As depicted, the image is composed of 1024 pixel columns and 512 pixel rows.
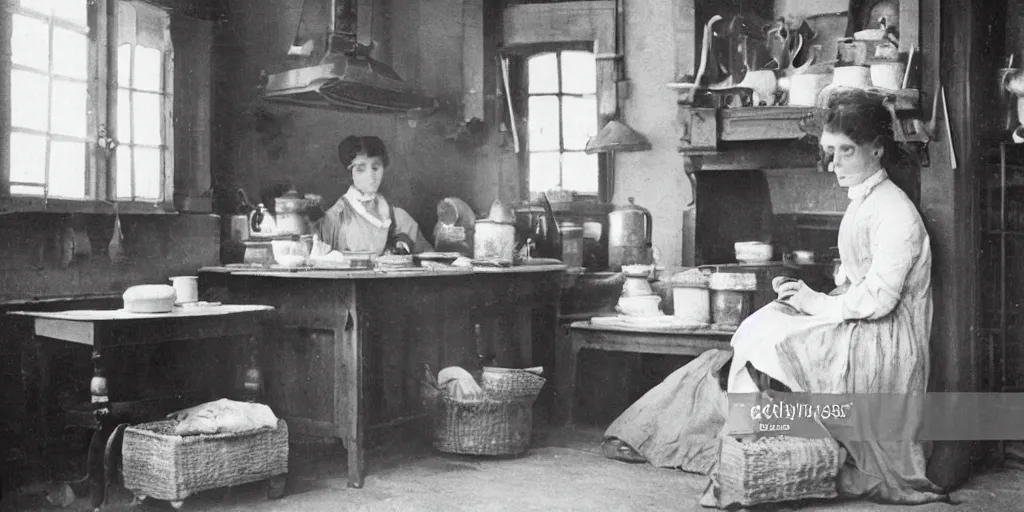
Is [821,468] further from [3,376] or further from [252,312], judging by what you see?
[3,376]

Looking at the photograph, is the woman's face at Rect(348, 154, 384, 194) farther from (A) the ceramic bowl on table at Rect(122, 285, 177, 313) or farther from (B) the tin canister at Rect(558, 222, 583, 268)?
(A) the ceramic bowl on table at Rect(122, 285, 177, 313)

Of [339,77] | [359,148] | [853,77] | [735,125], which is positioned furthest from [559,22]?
[853,77]

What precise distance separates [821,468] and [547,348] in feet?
8.19

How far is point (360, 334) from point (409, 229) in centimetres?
212

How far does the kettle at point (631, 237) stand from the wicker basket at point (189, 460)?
3216 mm

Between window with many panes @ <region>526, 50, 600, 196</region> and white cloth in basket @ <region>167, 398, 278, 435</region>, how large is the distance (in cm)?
369

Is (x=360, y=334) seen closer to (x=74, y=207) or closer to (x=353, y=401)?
(x=353, y=401)

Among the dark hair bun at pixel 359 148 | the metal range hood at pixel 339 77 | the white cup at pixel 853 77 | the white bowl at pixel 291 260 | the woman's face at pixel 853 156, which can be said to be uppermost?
the metal range hood at pixel 339 77

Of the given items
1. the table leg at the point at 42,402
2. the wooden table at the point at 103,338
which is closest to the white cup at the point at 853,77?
the wooden table at the point at 103,338

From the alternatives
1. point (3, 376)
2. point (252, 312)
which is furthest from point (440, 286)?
point (3, 376)

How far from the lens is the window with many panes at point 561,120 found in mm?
7984

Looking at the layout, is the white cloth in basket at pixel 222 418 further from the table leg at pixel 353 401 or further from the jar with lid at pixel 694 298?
the jar with lid at pixel 694 298

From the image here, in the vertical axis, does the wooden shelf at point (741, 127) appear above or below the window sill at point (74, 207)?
above

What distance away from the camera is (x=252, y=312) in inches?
207
